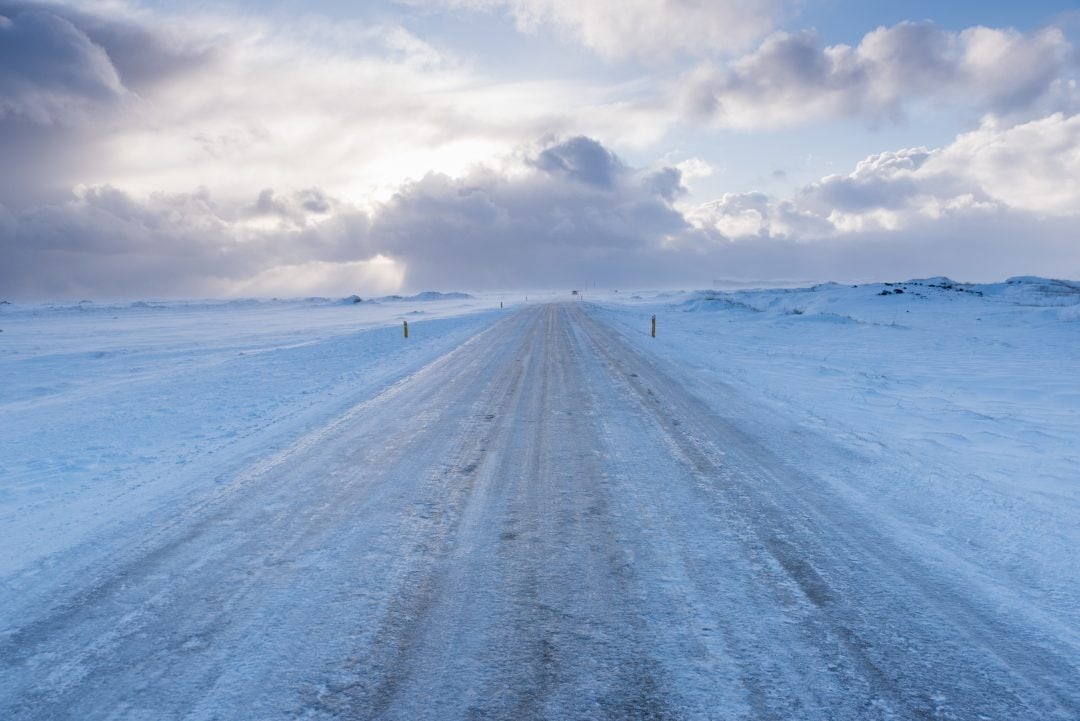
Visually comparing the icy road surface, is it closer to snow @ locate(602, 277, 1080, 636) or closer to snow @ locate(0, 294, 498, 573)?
snow @ locate(602, 277, 1080, 636)

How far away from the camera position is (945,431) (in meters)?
9.05

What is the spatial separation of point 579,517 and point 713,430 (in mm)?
3876

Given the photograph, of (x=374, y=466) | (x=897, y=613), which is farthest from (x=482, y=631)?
(x=374, y=466)

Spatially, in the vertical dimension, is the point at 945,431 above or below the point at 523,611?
below

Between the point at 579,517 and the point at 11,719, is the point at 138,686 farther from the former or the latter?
the point at 579,517

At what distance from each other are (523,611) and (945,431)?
8.38 m

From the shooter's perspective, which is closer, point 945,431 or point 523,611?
point 523,611

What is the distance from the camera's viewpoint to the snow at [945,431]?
181 inches

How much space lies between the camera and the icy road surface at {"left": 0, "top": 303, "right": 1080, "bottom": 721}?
112 inches

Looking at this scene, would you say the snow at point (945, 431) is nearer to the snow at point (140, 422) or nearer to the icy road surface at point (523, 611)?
the icy road surface at point (523, 611)

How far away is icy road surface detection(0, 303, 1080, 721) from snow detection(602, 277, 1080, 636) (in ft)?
1.66

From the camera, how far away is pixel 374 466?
679 cm

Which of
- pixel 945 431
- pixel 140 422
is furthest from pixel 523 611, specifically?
pixel 140 422

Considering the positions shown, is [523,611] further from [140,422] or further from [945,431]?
[140,422]
